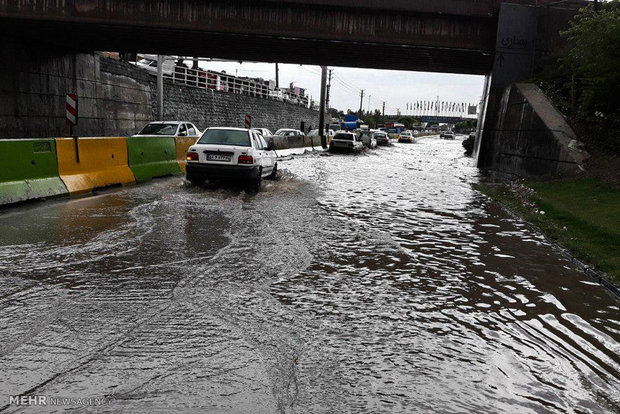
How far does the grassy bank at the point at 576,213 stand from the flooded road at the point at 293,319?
1.50ft

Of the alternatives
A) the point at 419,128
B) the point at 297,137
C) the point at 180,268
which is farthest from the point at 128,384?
the point at 419,128

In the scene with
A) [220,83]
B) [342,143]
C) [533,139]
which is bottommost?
[342,143]

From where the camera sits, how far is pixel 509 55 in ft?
74.3

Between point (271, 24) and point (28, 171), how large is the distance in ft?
41.5

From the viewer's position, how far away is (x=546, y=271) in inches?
273

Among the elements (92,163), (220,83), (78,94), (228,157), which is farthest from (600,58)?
(220,83)

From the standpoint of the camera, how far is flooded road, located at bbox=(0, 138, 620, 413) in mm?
3453

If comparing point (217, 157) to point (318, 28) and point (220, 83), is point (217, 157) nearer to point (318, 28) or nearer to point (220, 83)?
point (318, 28)

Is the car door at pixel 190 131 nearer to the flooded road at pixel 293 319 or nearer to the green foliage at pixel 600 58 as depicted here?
the flooded road at pixel 293 319

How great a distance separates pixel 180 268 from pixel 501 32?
19.9m

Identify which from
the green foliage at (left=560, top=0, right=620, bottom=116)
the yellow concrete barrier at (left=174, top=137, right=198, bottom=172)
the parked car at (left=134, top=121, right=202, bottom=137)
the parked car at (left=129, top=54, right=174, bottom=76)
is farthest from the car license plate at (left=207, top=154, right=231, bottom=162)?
the parked car at (left=129, top=54, right=174, bottom=76)

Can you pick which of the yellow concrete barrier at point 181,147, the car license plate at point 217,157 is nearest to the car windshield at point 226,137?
the car license plate at point 217,157

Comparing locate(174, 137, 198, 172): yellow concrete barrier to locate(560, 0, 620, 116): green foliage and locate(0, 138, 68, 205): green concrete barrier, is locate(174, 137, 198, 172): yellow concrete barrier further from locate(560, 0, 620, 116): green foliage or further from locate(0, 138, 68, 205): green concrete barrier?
locate(560, 0, 620, 116): green foliage

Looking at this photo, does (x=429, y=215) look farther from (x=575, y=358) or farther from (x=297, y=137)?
(x=297, y=137)
